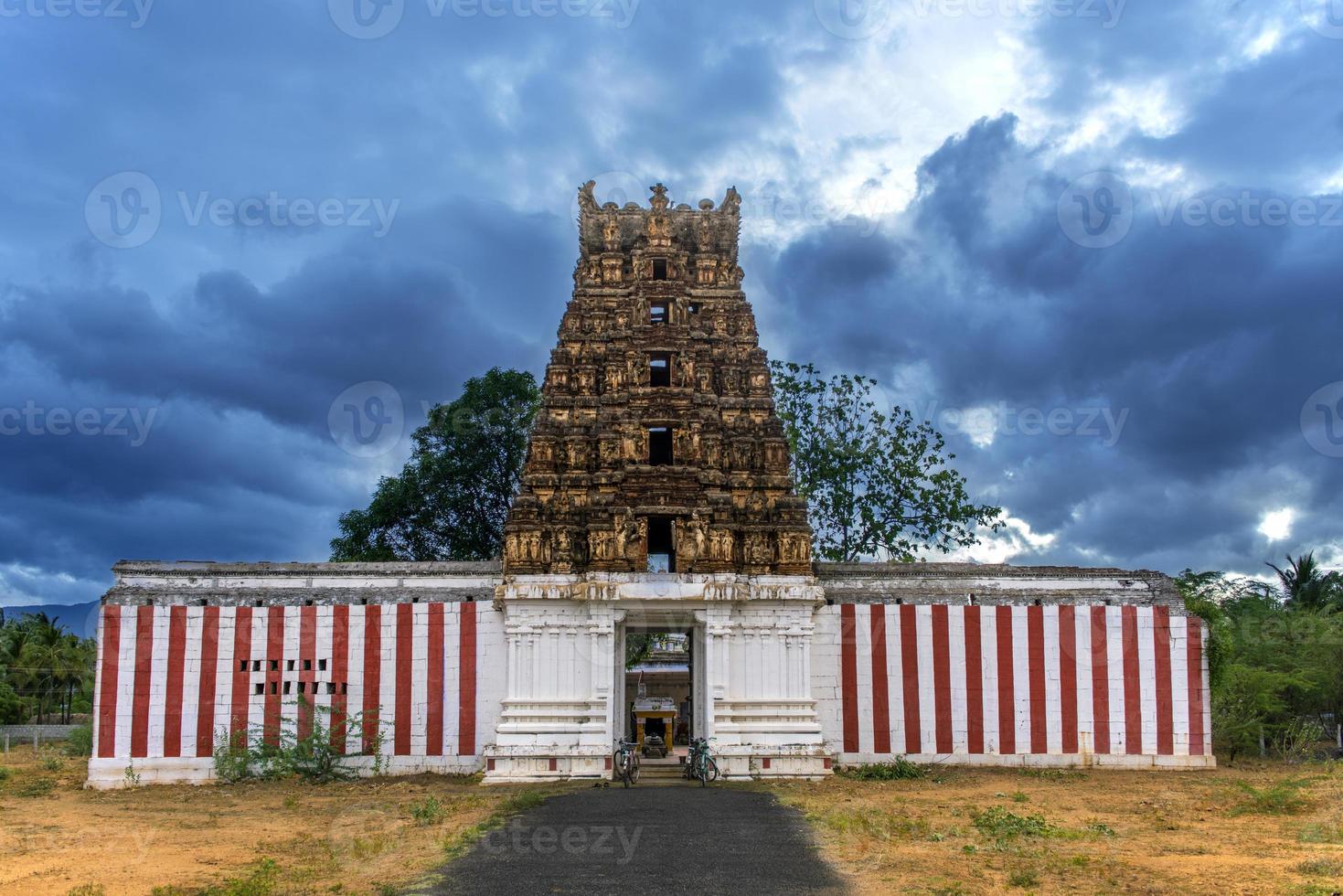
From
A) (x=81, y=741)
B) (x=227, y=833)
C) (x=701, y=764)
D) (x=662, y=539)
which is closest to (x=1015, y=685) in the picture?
(x=701, y=764)

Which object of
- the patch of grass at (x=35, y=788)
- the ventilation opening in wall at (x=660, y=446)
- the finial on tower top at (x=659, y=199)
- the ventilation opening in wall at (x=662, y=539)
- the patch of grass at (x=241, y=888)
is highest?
the finial on tower top at (x=659, y=199)

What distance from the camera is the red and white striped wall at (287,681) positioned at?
25.8 metres

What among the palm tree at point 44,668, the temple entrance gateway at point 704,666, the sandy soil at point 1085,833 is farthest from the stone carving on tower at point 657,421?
the palm tree at point 44,668

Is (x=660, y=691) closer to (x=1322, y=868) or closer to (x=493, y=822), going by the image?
(x=493, y=822)

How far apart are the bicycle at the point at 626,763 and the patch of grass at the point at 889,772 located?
513cm

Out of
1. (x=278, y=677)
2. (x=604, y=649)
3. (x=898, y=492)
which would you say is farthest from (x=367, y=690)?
(x=898, y=492)

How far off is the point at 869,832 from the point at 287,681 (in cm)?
1537

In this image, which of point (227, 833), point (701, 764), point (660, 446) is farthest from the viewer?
point (660, 446)

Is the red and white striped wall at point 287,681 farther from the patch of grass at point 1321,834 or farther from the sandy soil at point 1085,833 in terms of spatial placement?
the patch of grass at point 1321,834

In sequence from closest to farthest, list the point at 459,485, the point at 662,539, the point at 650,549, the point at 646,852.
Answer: the point at 646,852, the point at 662,539, the point at 650,549, the point at 459,485

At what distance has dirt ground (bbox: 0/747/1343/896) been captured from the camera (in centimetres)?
1402

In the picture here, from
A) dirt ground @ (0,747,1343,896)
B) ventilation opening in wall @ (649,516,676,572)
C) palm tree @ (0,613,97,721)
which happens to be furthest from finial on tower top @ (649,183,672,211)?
palm tree @ (0,613,97,721)

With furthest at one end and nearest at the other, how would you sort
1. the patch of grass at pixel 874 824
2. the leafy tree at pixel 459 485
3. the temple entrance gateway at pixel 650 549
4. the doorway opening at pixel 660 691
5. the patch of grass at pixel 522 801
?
the leafy tree at pixel 459 485, the doorway opening at pixel 660 691, the temple entrance gateway at pixel 650 549, the patch of grass at pixel 522 801, the patch of grass at pixel 874 824

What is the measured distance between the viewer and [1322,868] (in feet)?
45.9
